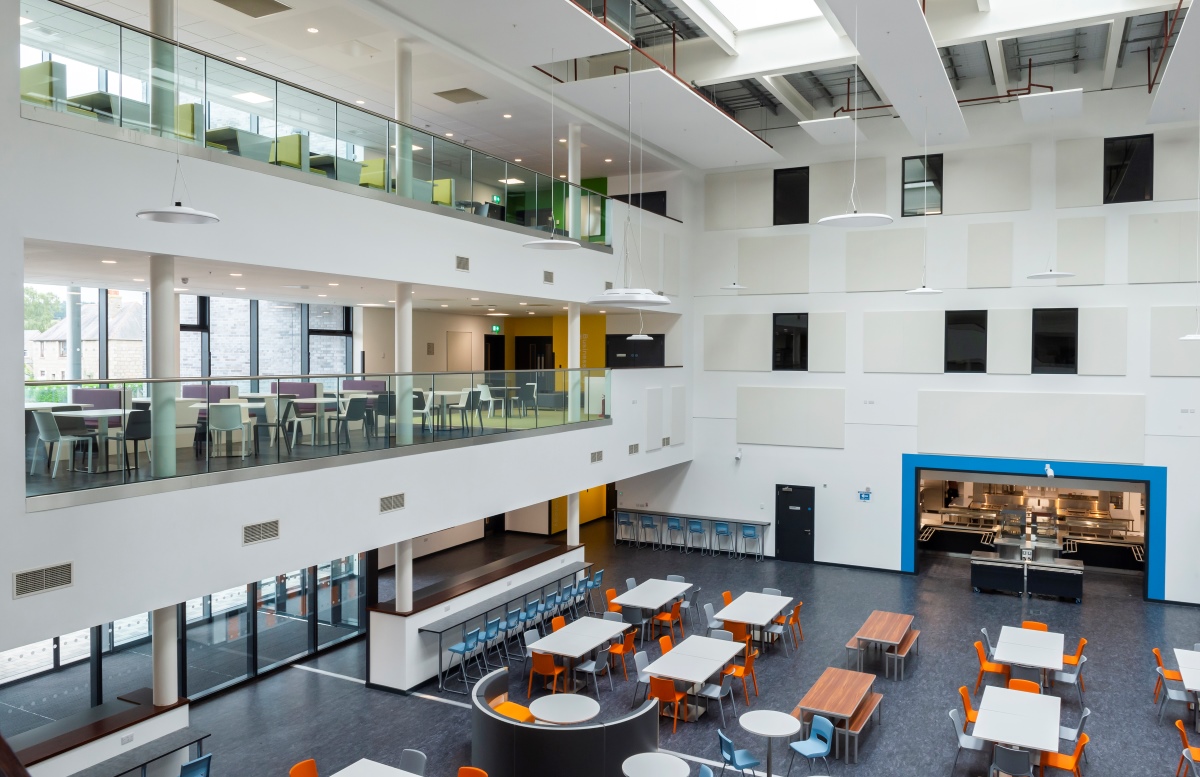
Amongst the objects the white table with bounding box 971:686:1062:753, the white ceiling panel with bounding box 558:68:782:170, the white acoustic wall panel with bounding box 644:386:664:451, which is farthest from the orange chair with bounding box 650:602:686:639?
the white ceiling panel with bounding box 558:68:782:170

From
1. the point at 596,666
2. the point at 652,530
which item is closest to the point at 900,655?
the point at 596,666

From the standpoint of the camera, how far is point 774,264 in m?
18.6

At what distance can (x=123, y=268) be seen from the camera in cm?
944

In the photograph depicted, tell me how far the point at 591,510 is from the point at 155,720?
14558mm

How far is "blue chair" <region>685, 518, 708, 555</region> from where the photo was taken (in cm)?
1884

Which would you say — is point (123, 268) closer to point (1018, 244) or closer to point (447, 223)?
point (447, 223)

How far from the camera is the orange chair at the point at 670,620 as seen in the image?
12.9 meters

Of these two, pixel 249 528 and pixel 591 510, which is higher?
pixel 249 528

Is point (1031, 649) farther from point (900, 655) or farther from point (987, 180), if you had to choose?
point (987, 180)

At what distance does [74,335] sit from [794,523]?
14.5m

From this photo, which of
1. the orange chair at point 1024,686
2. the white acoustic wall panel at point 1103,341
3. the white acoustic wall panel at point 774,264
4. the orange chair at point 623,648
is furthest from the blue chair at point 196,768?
the white acoustic wall panel at point 1103,341

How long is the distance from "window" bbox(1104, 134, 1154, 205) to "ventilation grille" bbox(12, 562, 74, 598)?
17470mm

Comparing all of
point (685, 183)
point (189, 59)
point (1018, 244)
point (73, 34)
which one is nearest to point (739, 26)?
point (685, 183)

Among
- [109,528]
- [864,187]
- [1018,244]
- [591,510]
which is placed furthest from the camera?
[591,510]
